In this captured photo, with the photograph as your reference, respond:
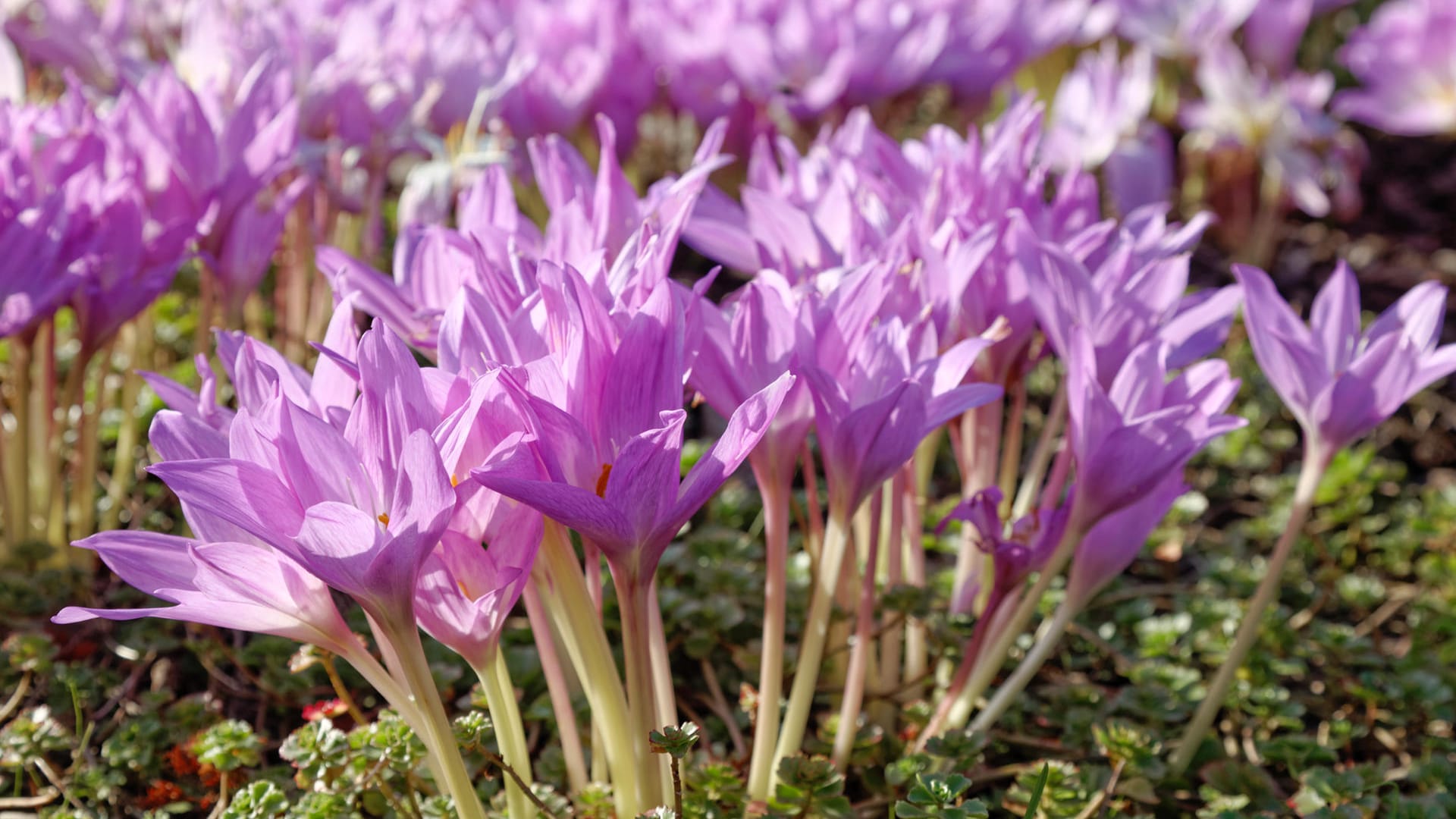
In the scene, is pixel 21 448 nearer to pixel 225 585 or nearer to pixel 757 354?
pixel 225 585

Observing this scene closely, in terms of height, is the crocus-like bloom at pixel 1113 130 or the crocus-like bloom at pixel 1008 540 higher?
the crocus-like bloom at pixel 1113 130

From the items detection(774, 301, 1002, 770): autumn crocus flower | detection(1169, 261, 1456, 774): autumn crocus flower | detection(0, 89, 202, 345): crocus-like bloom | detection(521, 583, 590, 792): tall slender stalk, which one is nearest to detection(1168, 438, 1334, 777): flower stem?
detection(1169, 261, 1456, 774): autumn crocus flower

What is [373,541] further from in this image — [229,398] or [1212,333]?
[229,398]

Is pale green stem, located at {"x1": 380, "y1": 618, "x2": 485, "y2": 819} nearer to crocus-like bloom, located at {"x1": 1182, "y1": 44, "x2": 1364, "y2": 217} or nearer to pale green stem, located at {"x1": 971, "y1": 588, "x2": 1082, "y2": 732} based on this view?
pale green stem, located at {"x1": 971, "y1": 588, "x2": 1082, "y2": 732}

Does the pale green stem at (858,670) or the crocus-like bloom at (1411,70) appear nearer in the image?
A: the pale green stem at (858,670)

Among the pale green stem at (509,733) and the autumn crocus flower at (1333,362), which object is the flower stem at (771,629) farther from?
the autumn crocus flower at (1333,362)

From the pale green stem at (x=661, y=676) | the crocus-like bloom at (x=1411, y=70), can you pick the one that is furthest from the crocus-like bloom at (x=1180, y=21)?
the pale green stem at (x=661, y=676)
